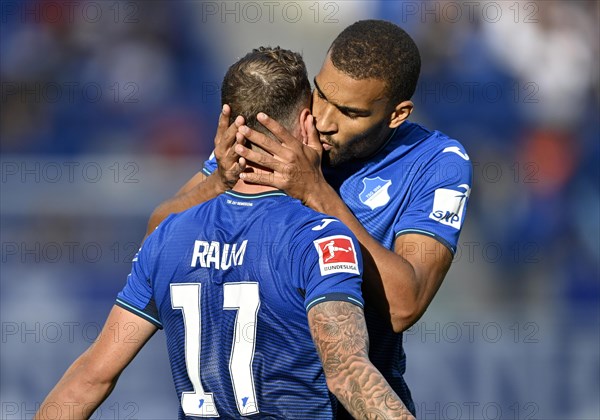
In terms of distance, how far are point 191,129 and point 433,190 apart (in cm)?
513

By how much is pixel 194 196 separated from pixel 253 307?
2.99 feet

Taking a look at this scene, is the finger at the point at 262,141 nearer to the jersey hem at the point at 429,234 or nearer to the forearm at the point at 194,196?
the forearm at the point at 194,196

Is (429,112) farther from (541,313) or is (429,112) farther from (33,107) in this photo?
(33,107)

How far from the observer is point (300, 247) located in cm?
228

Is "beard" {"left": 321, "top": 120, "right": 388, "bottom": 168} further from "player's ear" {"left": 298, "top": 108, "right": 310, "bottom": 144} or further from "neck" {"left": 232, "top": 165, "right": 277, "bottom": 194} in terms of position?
"neck" {"left": 232, "top": 165, "right": 277, "bottom": 194}

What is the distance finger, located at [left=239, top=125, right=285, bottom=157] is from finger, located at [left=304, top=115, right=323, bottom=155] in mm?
133

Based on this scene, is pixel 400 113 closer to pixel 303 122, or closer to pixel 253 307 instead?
pixel 303 122

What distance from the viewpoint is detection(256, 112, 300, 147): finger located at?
246cm

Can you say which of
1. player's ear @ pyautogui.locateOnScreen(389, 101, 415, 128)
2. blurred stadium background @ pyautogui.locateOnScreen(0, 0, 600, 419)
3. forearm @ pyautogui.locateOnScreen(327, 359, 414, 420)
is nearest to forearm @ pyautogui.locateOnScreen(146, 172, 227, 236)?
player's ear @ pyautogui.locateOnScreen(389, 101, 415, 128)

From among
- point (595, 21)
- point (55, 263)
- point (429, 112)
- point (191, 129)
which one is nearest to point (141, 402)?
point (55, 263)

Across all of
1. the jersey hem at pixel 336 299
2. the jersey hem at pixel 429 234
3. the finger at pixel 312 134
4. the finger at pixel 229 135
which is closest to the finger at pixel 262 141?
the finger at pixel 229 135

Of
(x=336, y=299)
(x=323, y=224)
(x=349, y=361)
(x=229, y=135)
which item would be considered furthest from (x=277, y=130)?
(x=349, y=361)

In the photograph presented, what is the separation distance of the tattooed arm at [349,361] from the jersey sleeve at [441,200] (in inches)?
34.6

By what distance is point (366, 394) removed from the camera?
2.10 m
